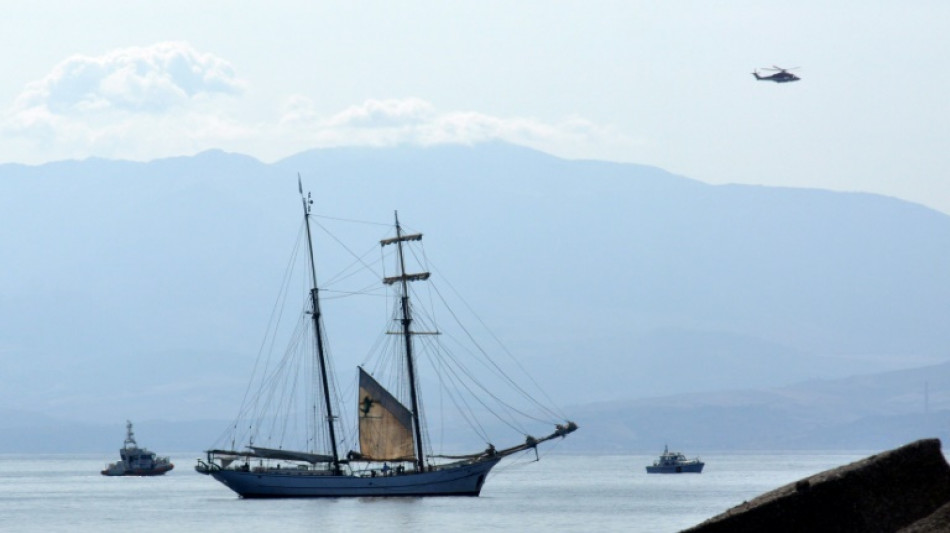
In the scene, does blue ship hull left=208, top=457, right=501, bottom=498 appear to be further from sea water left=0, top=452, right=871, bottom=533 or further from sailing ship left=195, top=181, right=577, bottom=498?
sea water left=0, top=452, right=871, bottom=533

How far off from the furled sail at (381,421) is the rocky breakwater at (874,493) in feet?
283

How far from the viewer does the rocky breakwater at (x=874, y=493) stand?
23516 mm

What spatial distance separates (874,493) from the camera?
77.6 ft

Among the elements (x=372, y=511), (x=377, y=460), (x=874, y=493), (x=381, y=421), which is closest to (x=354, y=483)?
(x=377, y=460)

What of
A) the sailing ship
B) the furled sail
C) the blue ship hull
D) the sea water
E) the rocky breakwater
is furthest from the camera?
the blue ship hull

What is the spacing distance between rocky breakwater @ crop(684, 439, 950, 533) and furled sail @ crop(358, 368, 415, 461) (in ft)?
283

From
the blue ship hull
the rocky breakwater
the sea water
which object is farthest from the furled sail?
the rocky breakwater

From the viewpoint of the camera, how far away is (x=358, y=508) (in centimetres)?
10506

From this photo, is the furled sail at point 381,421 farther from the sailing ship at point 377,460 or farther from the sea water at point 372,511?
the sea water at point 372,511

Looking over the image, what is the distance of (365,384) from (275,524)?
1789cm

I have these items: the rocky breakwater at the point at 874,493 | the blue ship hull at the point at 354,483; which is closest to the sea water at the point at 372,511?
the blue ship hull at the point at 354,483

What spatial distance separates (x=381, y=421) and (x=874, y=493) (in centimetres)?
8789

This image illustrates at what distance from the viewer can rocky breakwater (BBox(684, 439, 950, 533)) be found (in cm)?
2352

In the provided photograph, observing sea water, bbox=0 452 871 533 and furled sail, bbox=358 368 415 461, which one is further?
furled sail, bbox=358 368 415 461
